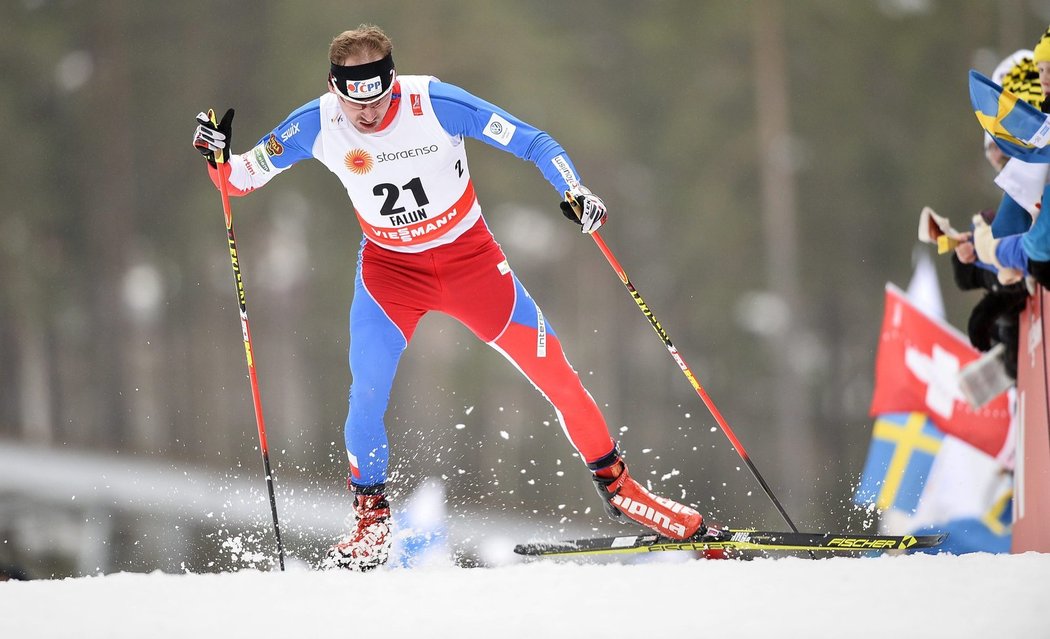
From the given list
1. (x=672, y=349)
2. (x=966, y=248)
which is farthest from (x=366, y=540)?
(x=966, y=248)

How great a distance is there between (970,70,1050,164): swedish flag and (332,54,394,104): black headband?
1.65m

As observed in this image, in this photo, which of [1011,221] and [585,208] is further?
[1011,221]

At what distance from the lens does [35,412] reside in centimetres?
1085

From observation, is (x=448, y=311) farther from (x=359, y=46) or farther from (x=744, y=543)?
(x=744, y=543)

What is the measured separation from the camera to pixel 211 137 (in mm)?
3260

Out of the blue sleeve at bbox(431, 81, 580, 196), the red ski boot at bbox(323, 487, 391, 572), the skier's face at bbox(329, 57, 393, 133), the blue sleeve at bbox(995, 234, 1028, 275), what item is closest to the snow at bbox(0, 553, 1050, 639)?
the red ski boot at bbox(323, 487, 391, 572)

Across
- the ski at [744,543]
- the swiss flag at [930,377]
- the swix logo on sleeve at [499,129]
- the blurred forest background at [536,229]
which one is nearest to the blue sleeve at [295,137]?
the swix logo on sleeve at [499,129]

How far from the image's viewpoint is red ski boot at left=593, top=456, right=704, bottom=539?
Answer: 3447 mm

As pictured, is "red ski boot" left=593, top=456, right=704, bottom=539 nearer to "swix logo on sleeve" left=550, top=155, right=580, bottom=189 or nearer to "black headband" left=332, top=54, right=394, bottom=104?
"swix logo on sleeve" left=550, top=155, right=580, bottom=189

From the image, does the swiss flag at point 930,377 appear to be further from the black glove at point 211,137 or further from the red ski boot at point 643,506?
the black glove at point 211,137

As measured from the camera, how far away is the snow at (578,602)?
223 cm

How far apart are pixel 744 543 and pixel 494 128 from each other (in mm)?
1540

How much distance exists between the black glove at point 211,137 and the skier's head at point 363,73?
0.40 metres

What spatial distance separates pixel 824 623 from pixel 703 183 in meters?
9.85
